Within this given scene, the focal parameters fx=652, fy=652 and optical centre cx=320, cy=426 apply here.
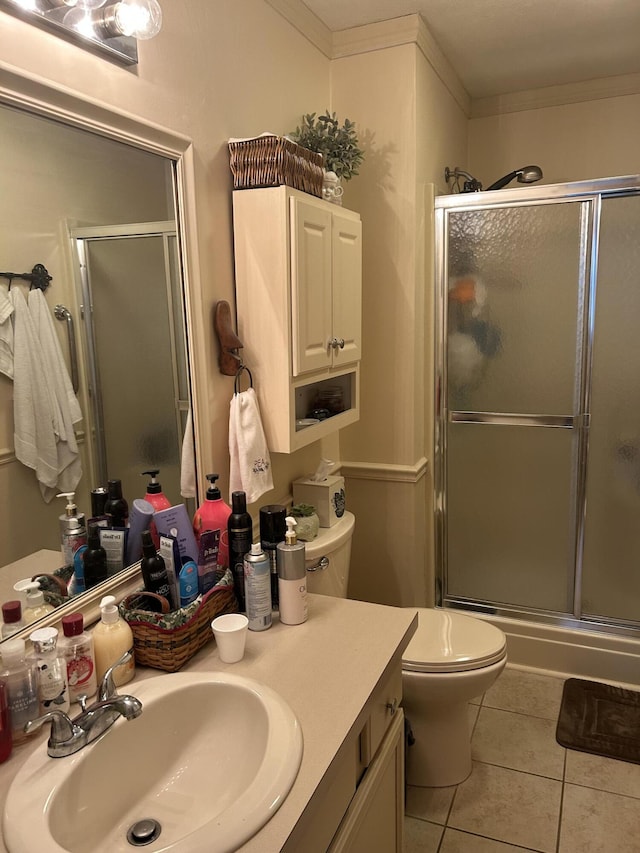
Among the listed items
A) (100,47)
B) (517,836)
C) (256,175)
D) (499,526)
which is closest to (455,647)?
(517,836)

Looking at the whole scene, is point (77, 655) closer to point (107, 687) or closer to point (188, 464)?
point (107, 687)

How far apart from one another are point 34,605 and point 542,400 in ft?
6.53

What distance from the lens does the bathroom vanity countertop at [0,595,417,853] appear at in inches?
39.0

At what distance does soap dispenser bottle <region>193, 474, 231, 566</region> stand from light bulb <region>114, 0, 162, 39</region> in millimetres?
931

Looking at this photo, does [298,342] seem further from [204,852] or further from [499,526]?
[499,526]

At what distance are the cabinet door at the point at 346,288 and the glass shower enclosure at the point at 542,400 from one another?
62cm

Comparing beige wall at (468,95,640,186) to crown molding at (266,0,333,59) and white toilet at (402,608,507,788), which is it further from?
white toilet at (402,608,507,788)

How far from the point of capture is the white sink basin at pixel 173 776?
911 millimetres

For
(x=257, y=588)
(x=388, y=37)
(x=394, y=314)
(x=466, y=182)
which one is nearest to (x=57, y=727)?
(x=257, y=588)

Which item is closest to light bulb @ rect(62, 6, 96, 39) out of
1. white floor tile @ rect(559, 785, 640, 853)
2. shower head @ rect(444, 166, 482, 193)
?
shower head @ rect(444, 166, 482, 193)

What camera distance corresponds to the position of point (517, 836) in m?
1.85

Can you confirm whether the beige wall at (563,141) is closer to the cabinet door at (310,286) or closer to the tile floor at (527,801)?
the cabinet door at (310,286)

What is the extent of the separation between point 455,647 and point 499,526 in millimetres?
868

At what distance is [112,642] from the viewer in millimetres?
1244
